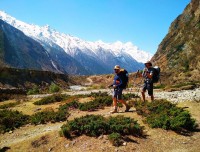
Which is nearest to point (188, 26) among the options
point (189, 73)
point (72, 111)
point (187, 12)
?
point (187, 12)

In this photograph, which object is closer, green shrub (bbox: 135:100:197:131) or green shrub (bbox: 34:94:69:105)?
green shrub (bbox: 135:100:197:131)

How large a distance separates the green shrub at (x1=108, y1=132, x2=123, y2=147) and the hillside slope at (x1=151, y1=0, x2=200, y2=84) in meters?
53.0

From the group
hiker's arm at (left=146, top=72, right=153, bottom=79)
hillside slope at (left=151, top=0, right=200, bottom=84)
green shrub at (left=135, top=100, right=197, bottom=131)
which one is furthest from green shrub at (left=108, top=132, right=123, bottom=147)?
hillside slope at (left=151, top=0, right=200, bottom=84)

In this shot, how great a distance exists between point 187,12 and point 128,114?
96.3m

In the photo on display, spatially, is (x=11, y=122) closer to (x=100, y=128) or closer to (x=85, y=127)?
(x=85, y=127)

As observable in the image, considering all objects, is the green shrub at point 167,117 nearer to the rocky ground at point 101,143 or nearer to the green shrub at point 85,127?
the rocky ground at point 101,143

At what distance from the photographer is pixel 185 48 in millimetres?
89562

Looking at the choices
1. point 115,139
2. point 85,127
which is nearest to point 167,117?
point 115,139

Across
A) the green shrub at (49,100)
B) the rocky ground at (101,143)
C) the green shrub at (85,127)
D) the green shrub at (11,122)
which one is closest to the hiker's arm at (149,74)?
the rocky ground at (101,143)

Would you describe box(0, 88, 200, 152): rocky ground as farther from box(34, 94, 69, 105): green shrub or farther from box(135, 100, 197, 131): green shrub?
box(34, 94, 69, 105): green shrub

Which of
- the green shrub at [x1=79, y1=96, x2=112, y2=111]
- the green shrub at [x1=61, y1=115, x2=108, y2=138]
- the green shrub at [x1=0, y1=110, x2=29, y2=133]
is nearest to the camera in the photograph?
the green shrub at [x1=61, y1=115, x2=108, y2=138]

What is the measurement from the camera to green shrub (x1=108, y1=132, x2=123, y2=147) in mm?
13320

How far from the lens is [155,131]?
49.0 feet

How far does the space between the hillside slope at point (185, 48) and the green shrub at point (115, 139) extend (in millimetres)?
53022
